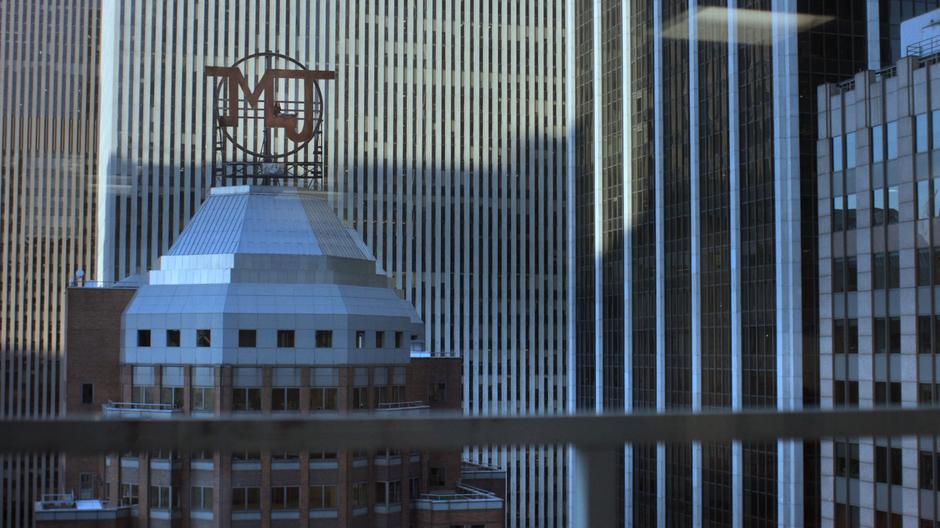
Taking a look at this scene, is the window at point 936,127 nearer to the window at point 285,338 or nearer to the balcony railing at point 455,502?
the balcony railing at point 455,502

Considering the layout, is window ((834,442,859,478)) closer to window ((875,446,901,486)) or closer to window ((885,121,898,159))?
window ((875,446,901,486))

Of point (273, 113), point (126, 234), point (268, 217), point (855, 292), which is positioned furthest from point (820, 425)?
point (126, 234)

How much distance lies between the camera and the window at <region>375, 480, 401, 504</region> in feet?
165

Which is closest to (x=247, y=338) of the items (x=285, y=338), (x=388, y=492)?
(x=285, y=338)

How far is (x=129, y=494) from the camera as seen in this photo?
49.3 m

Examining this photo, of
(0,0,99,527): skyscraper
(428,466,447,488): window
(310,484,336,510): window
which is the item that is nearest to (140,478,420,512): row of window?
(310,484,336,510): window

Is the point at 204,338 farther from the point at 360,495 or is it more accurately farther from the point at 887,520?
the point at 887,520

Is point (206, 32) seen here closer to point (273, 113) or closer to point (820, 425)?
point (273, 113)

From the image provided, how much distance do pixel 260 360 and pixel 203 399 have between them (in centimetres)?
302

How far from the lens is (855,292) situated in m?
47.4

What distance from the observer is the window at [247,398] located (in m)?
51.9

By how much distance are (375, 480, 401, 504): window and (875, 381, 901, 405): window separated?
2016 cm

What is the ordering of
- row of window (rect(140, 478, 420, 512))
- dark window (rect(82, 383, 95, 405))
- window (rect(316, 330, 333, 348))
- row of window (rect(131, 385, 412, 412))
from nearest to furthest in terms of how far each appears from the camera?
1. row of window (rect(140, 478, 420, 512))
2. row of window (rect(131, 385, 412, 412))
3. window (rect(316, 330, 333, 348))
4. dark window (rect(82, 383, 95, 405))

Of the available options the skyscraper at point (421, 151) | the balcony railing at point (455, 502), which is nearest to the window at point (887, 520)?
the balcony railing at point (455, 502)
